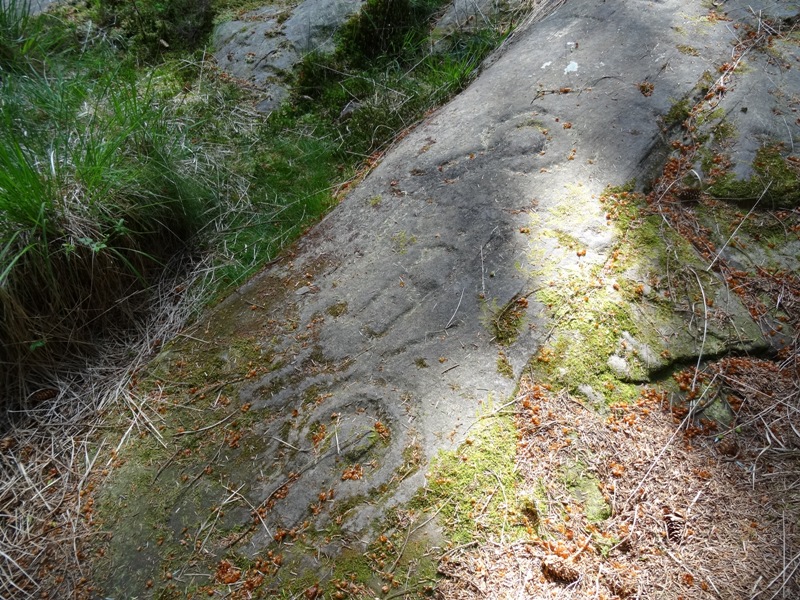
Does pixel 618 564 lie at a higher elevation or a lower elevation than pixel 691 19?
lower

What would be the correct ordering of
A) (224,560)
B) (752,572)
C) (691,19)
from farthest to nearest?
(691,19) < (224,560) < (752,572)

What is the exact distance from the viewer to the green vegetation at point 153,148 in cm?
225

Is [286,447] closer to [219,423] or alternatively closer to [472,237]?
[219,423]

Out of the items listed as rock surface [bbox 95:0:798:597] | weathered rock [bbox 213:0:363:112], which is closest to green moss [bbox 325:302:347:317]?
rock surface [bbox 95:0:798:597]

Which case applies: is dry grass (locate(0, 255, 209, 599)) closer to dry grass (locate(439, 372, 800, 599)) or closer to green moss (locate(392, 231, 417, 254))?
green moss (locate(392, 231, 417, 254))

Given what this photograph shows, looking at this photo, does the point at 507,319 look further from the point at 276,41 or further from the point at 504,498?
the point at 276,41

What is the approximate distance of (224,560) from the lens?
167 cm

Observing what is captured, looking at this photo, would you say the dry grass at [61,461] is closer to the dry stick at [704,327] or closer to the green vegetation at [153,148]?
the green vegetation at [153,148]

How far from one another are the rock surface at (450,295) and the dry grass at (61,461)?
0.16 metres

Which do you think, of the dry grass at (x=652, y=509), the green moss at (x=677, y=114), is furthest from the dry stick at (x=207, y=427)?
the green moss at (x=677, y=114)

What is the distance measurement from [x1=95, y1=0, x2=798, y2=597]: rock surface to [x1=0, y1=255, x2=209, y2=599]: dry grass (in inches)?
6.2

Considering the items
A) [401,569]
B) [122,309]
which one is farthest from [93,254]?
[401,569]

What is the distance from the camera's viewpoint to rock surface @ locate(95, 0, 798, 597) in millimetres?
1787

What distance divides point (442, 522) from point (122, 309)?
1.81 m
